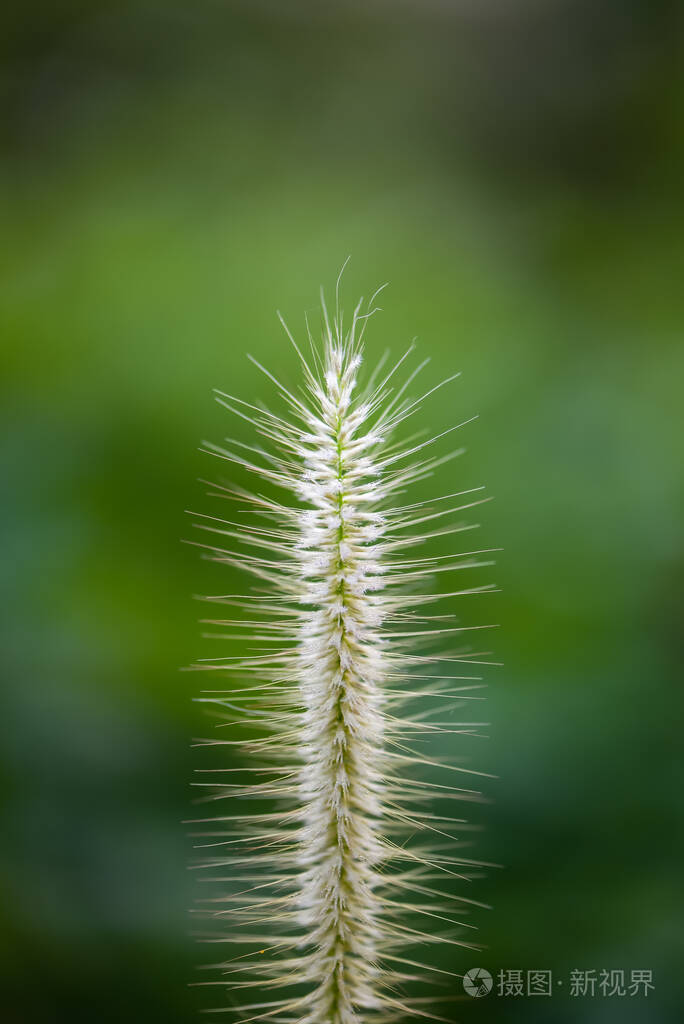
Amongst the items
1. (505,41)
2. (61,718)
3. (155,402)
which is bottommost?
(61,718)

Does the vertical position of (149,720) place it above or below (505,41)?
below

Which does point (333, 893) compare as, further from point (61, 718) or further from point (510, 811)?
point (61, 718)

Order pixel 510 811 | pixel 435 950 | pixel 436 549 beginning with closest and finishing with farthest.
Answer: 1. pixel 435 950
2. pixel 510 811
3. pixel 436 549

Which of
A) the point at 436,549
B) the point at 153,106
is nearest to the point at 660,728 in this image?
the point at 436,549

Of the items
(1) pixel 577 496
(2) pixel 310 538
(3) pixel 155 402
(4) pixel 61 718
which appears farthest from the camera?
(3) pixel 155 402

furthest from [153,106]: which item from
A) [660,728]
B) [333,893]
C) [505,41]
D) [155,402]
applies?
[333,893]

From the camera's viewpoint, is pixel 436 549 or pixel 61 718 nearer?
pixel 61 718
